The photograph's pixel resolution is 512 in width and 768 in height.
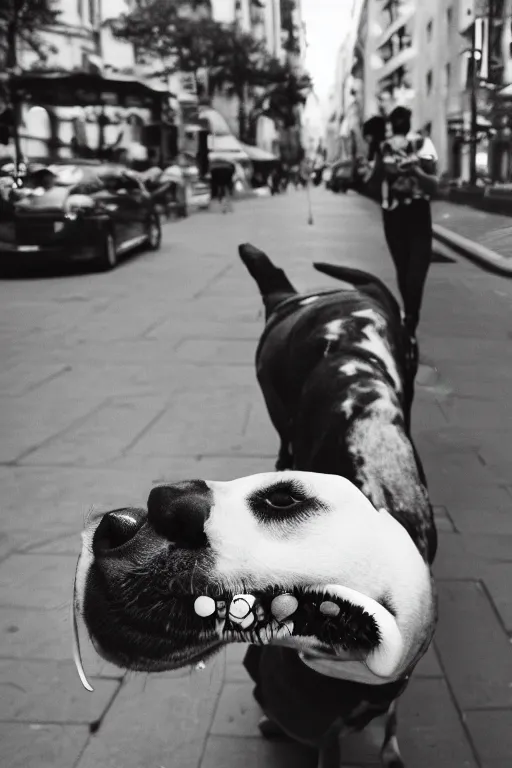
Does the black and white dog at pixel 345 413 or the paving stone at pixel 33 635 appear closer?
the black and white dog at pixel 345 413

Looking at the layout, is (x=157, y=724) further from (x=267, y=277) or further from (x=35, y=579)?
(x=267, y=277)

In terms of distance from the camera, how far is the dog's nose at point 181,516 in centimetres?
104

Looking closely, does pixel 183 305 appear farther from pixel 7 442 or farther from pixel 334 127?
pixel 334 127

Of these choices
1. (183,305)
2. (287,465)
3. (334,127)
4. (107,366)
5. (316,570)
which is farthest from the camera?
(334,127)

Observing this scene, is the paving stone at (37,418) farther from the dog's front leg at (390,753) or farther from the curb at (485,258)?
the dog's front leg at (390,753)

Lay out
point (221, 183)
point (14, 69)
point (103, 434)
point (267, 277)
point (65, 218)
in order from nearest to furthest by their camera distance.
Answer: point (267, 277) < point (103, 434) < point (65, 218) < point (14, 69) < point (221, 183)

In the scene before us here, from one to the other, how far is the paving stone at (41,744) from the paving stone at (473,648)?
1.02m

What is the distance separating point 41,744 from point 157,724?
296 millimetres

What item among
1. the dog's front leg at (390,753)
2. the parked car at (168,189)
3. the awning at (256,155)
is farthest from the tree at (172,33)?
the dog's front leg at (390,753)

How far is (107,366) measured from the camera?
631 centimetres

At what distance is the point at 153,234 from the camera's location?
1480 centimetres

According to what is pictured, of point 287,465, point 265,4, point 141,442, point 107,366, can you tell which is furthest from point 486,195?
point 265,4

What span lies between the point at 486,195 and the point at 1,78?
1403 centimetres

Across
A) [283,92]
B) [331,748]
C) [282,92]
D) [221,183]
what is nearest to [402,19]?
[221,183]
